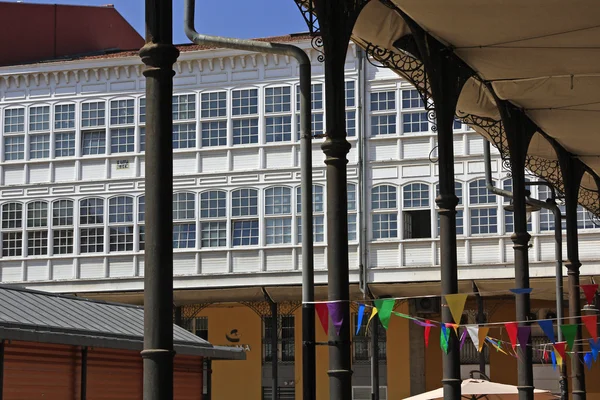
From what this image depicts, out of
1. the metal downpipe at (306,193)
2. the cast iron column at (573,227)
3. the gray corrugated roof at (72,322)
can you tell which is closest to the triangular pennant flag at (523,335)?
the cast iron column at (573,227)

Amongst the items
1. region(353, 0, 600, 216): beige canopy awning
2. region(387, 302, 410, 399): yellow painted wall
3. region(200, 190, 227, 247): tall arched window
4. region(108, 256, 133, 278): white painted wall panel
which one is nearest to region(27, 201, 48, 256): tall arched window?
region(108, 256, 133, 278): white painted wall panel

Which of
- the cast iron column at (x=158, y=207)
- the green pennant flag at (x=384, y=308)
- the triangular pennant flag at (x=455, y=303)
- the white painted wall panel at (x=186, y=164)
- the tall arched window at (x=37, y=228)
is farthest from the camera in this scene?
the tall arched window at (x=37, y=228)

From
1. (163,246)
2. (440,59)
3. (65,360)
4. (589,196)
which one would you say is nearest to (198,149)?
(589,196)

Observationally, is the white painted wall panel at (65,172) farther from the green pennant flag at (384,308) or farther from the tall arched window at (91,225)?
the green pennant flag at (384,308)

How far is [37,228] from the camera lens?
124ft

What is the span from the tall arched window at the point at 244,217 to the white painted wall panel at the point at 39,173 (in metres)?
6.52

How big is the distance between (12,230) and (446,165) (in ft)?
91.7

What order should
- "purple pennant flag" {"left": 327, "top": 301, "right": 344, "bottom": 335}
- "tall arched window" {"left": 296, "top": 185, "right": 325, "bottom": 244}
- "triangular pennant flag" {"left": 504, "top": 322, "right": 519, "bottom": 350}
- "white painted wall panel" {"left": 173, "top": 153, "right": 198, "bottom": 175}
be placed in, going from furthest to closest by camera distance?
1. "white painted wall panel" {"left": 173, "top": 153, "right": 198, "bottom": 175}
2. "tall arched window" {"left": 296, "top": 185, "right": 325, "bottom": 244}
3. "triangular pennant flag" {"left": 504, "top": 322, "right": 519, "bottom": 350}
4. "purple pennant flag" {"left": 327, "top": 301, "right": 344, "bottom": 335}

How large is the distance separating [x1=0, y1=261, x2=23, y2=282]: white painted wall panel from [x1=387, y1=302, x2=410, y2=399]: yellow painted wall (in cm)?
1250

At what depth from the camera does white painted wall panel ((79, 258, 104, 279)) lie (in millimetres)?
36906

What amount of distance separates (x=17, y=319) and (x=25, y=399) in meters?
1.07

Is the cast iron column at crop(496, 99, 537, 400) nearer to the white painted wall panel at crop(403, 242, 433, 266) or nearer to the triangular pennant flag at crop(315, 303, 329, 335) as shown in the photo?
the triangular pennant flag at crop(315, 303, 329, 335)

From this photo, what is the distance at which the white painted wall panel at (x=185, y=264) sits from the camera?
3644 cm

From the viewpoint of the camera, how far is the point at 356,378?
130ft
